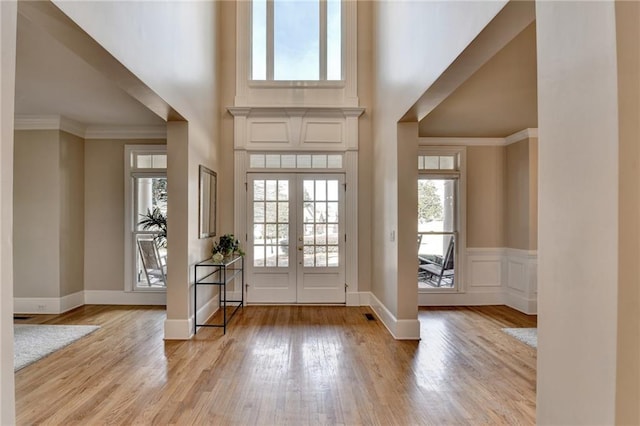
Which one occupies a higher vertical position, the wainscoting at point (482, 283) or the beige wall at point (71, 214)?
the beige wall at point (71, 214)

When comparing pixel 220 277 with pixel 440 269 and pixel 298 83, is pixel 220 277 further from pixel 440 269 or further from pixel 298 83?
pixel 440 269

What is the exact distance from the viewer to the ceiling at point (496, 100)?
108 inches

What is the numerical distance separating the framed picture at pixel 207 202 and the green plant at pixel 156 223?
3.05 ft

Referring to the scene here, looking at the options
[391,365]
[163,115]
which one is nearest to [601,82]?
[391,365]

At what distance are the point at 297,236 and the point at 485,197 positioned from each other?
2.94 metres

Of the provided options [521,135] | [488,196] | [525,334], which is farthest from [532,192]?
[525,334]

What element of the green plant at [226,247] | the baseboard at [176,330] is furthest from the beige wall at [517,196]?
the baseboard at [176,330]

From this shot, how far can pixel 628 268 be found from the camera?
44.1 inches

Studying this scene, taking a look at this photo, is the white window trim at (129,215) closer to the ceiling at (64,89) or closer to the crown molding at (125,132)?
the crown molding at (125,132)

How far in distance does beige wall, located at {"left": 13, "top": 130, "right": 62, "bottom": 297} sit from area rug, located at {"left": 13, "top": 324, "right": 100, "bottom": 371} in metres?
0.82

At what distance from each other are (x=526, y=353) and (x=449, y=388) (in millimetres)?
1249

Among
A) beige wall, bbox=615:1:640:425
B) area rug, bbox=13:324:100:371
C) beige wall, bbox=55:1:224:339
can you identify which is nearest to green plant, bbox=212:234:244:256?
beige wall, bbox=55:1:224:339

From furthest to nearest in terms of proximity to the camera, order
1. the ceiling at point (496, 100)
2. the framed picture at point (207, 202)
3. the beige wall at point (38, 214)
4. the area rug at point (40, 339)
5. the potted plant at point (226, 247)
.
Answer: the beige wall at point (38, 214)
the potted plant at point (226, 247)
the framed picture at point (207, 202)
the area rug at point (40, 339)
the ceiling at point (496, 100)

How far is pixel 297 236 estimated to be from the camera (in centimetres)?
548
